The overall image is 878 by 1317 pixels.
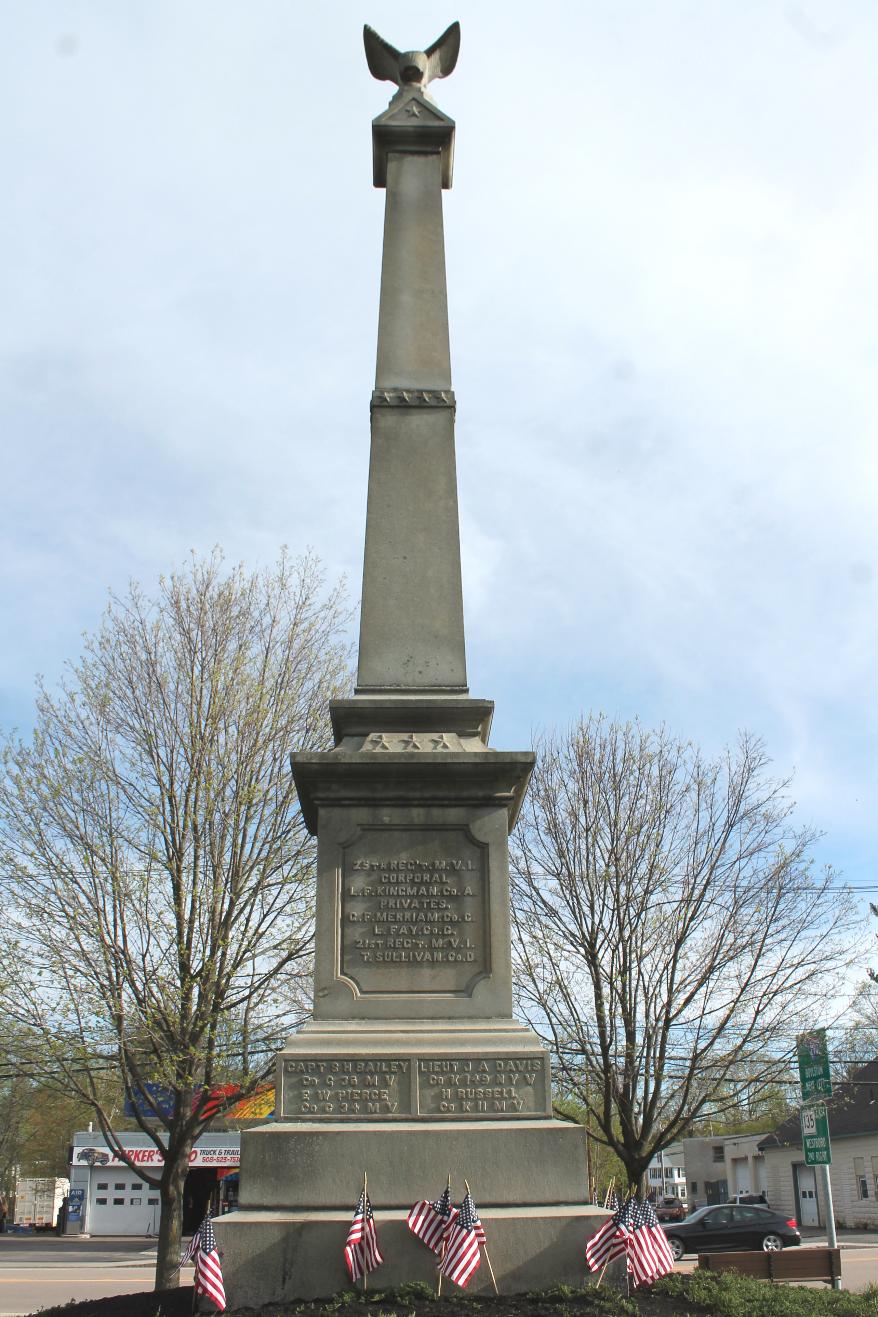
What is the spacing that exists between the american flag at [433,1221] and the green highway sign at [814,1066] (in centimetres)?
991

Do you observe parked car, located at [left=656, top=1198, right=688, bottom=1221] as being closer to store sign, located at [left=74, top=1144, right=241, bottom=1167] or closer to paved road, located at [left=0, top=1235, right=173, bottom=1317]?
store sign, located at [left=74, top=1144, right=241, bottom=1167]

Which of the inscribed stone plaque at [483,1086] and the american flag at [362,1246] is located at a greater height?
the inscribed stone plaque at [483,1086]

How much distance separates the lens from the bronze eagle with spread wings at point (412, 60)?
1014 cm

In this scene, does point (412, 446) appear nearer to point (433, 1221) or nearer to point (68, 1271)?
point (433, 1221)

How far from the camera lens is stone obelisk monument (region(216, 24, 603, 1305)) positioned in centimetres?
604

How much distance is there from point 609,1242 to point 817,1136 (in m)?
10.4

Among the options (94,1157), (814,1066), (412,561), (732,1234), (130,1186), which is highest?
(412,561)

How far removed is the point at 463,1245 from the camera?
222 inches

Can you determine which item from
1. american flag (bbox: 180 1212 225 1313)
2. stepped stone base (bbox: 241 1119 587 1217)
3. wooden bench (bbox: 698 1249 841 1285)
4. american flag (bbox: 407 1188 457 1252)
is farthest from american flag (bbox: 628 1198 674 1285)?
wooden bench (bbox: 698 1249 841 1285)

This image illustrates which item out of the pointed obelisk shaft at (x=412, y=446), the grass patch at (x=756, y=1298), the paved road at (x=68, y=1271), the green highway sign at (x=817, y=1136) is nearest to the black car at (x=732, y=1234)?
the paved road at (x=68, y=1271)

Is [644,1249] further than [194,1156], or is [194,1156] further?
[194,1156]

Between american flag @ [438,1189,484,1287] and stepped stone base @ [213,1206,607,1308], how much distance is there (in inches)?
8.6

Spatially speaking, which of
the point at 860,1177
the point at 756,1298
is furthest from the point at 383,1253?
the point at 860,1177

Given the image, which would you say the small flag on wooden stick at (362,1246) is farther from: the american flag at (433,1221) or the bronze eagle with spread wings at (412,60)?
the bronze eagle with spread wings at (412,60)
